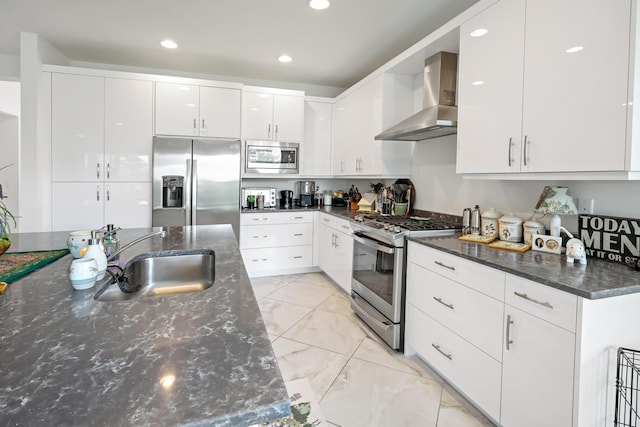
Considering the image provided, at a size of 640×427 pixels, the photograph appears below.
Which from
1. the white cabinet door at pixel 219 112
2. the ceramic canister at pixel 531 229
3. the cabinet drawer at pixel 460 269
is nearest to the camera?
the cabinet drawer at pixel 460 269

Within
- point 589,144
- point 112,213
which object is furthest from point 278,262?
point 589,144

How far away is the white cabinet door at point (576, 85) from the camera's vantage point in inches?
53.0

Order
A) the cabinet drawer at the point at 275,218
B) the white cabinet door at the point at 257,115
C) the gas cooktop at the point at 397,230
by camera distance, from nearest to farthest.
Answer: the gas cooktop at the point at 397,230 → the cabinet drawer at the point at 275,218 → the white cabinet door at the point at 257,115

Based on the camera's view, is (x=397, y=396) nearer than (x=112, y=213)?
Yes

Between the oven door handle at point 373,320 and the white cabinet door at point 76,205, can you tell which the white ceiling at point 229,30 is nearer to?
the white cabinet door at point 76,205

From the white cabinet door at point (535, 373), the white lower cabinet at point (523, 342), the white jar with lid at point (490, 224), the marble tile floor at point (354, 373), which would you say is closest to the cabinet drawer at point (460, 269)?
the white lower cabinet at point (523, 342)

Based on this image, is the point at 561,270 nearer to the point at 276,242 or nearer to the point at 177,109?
the point at 276,242

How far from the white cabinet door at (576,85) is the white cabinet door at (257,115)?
→ 9.76ft

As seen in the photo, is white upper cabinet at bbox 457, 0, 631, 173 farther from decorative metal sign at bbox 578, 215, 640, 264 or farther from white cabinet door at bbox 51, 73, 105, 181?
white cabinet door at bbox 51, 73, 105, 181

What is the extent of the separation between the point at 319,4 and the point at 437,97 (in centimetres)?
119

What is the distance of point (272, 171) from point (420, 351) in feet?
9.15

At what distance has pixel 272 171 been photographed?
4164 mm

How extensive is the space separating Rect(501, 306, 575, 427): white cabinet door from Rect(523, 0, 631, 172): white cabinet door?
0.76 metres

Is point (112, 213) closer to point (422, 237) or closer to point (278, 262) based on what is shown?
point (278, 262)
